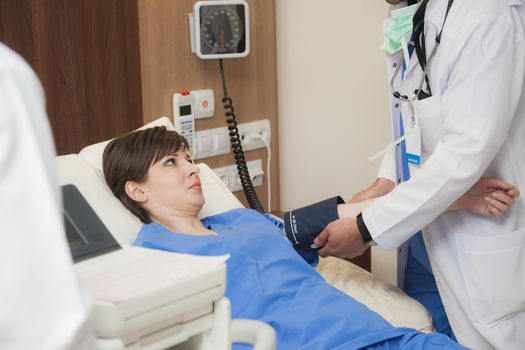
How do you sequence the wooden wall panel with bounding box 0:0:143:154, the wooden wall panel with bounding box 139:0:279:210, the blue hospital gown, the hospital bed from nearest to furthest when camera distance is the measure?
1. the hospital bed
2. the blue hospital gown
3. the wooden wall panel with bounding box 0:0:143:154
4. the wooden wall panel with bounding box 139:0:279:210

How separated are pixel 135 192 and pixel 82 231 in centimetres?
86

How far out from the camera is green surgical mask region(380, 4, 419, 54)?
6.39 feet

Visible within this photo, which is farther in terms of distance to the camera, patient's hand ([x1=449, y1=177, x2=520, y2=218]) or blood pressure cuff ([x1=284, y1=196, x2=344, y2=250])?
blood pressure cuff ([x1=284, y1=196, x2=344, y2=250])

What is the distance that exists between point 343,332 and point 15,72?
102cm

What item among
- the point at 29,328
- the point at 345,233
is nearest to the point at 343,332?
the point at 345,233

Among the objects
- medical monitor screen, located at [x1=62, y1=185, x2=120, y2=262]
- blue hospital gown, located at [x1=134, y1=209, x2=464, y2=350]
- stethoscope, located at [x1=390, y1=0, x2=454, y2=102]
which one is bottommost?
blue hospital gown, located at [x1=134, y1=209, x2=464, y2=350]

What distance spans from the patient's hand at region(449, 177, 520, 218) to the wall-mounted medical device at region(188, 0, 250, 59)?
1.01 metres

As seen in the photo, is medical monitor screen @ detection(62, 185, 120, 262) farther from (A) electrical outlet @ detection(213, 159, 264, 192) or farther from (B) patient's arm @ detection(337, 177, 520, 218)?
(A) electrical outlet @ detection(213, 159, 264, 192)

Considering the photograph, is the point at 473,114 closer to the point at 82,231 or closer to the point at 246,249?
the point at 246,249

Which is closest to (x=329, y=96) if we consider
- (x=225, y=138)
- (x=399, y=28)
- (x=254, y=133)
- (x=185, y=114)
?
(x=254, y=133)

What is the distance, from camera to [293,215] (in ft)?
6.68

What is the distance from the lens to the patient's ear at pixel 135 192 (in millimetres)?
1937

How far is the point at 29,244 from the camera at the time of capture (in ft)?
2.56

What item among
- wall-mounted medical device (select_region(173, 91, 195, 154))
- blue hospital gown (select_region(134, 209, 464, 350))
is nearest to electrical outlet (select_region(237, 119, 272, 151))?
wall-mounted medical device (select_region(173, 91, 195, 154))
